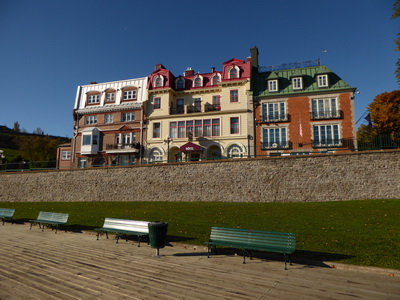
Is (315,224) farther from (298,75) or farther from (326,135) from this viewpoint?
(298,75)

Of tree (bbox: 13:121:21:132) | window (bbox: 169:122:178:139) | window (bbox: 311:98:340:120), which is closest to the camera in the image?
window (bbox: 311:98:340:120)

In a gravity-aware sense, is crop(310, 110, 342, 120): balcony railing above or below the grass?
above

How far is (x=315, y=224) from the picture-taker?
11508 mm

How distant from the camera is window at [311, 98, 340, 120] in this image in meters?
27.4

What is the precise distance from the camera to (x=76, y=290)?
17.1 feet

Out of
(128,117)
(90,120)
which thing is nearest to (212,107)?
(128,117)

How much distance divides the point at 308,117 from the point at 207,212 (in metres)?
18.0

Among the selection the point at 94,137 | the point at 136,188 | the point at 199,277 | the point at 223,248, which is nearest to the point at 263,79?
the point at 136,188

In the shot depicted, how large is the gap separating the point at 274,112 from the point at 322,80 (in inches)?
239

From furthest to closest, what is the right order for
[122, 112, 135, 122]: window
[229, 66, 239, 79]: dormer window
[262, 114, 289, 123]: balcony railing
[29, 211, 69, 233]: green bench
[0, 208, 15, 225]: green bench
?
[122, 112, 135, 122]: window, [229, 66, 239, 79]: dormer window, [262, 114, 289, 123]: balcony railing, [0, 208, 15, 225]: green bench, [29, 211, 69, 233]: green bench

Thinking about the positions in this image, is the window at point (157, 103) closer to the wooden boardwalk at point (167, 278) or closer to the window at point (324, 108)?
the window at point (324, 108)

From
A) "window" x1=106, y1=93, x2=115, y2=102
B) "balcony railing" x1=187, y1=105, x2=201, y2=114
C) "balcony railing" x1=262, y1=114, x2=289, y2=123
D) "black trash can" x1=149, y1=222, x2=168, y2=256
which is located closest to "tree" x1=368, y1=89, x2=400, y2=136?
"balcony railing" x1=262, y1=114, x2=289, y2=123

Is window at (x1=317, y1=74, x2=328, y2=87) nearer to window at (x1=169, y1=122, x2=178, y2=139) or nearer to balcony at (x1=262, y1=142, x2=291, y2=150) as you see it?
balcony at (x1=262, y1=142, x2=291, y2=150)

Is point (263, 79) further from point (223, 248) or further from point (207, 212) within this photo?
point (223, 248)
